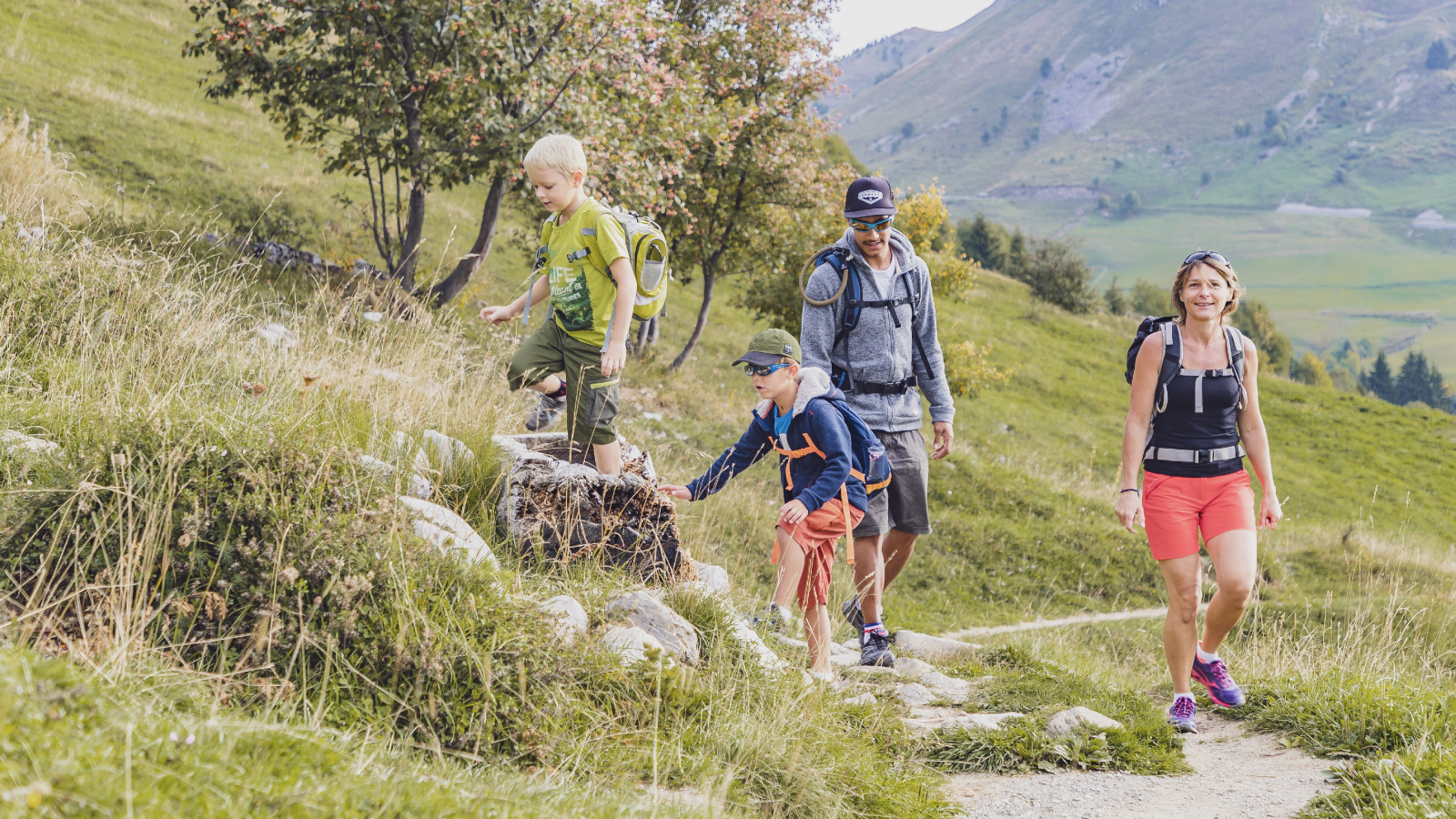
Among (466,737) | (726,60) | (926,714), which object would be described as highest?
(726,60)

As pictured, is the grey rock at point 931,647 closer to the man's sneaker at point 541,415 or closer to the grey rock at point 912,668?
the grey rock at point 912,668

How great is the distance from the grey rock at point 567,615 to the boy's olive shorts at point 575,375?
141 cm

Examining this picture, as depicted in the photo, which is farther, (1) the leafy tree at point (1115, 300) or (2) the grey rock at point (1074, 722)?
(1) the leafy tree at point (1115, 300)

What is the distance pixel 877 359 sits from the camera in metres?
5.46

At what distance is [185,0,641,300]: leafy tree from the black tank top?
7.19m

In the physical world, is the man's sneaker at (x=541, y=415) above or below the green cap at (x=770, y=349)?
below

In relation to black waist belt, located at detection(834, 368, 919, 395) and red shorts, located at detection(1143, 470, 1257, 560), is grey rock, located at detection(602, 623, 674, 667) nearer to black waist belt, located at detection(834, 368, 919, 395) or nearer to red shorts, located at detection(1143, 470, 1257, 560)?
black waist belt, located at detection(834, 368, 919, 395)

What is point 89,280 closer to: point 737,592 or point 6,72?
point 737,592

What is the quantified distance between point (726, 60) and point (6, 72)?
13.5m

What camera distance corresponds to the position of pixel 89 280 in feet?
19.5

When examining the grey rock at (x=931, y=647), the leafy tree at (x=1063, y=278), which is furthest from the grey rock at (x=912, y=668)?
the leafy tree at (x=1063, y=278)

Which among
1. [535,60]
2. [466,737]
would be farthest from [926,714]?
[535,60]

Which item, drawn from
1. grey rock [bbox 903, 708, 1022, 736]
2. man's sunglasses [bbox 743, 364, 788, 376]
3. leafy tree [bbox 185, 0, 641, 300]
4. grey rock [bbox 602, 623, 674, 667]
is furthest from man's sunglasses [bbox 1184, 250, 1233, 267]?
leafy tree [bbox 185, 0, 641, 300]

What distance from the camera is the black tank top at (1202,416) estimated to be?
4.62m
